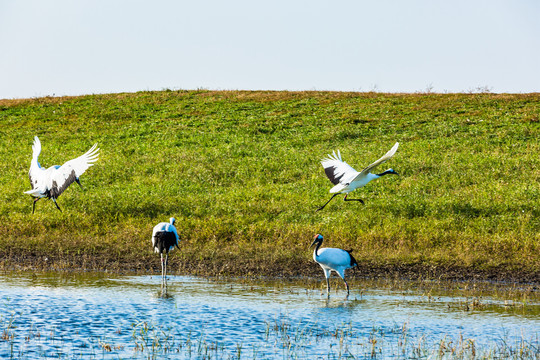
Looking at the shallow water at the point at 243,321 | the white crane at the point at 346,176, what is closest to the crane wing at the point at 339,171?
the white crane at the point at 346,176

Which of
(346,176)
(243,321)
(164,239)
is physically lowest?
(243,321)

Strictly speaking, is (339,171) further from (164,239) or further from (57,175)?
(57,175)

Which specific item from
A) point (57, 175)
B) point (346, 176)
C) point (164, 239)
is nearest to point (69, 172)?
point (57, 175)

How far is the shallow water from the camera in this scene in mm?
8250

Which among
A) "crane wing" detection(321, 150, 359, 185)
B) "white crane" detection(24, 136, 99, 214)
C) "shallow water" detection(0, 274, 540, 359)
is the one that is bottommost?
"shallow water" detection(0, 274, 540, 359)

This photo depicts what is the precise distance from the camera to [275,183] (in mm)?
24203

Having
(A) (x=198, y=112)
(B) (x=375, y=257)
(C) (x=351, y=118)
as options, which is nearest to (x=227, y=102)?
(A) (x=198, y=112)

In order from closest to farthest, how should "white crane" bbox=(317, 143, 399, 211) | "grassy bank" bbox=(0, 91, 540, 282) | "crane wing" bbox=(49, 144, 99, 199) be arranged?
1. "crane wing" bbox=(49, 144, 99, 199)
2. "grassy bank" bbox=(0, 91, 540, 282)
3. "white crane" bbox=(317, 143, 399, 211)

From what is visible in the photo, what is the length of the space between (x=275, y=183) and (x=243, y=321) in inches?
579

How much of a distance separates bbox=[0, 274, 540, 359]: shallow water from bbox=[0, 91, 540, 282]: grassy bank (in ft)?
7.77

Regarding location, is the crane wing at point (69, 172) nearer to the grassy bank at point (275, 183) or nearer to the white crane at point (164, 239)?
the grassy bank at point (275, 183)

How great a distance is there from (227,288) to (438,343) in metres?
4.73

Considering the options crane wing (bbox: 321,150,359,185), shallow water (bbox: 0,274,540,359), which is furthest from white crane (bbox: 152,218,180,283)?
crane wing (bbox: 321,150,359,185)

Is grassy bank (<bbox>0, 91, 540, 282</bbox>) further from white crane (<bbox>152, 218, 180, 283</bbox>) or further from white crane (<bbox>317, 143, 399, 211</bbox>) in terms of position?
white crane (<bbox>317, 143, 399, 211</bbox>)
